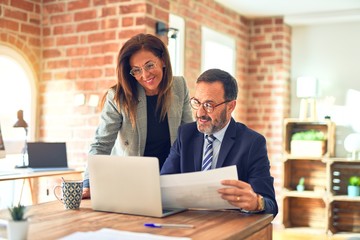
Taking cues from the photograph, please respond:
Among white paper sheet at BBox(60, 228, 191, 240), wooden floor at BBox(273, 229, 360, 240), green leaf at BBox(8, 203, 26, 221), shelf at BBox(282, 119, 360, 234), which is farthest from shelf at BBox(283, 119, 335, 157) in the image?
green leaf at BBox(8, 203, 26, 221)

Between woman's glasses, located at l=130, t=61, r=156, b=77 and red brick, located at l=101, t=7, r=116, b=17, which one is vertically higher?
red brick, located at l=101, t=7, r=116, b=17

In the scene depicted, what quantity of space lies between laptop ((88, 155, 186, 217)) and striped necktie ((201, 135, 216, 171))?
0.84ft

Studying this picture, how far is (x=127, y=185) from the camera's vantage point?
170 cm

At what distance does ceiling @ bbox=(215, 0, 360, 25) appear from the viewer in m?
A: 5.25

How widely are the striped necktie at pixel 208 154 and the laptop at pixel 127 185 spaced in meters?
0.26

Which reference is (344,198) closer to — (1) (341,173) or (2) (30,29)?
(1) (341,173)

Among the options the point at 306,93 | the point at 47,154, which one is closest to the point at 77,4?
the point at 47,154

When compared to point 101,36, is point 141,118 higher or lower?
lower

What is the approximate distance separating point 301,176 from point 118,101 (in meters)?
4.05

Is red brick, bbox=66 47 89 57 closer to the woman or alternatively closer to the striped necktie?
the woman

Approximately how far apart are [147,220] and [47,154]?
2.41 meters

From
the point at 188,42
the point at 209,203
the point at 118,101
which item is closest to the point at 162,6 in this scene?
the point at 188,42

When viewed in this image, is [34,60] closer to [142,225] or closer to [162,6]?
[162,6]

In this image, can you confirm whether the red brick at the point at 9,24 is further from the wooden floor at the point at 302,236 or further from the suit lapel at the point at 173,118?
the wooden floor at the point at 302,236
